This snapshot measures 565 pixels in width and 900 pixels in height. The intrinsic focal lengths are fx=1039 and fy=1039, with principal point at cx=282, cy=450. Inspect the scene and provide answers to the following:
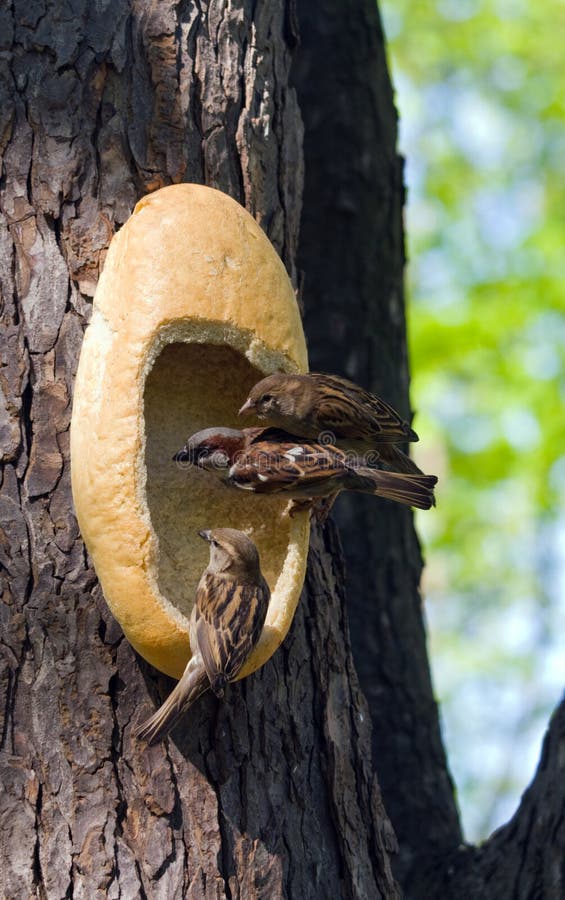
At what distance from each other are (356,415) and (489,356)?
9897 millimetres

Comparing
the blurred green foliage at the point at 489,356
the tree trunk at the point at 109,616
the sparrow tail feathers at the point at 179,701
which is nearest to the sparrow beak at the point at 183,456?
the tree trunk at the point at 109,616

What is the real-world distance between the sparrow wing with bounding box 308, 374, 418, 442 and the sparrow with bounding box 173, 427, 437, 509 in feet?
0.83

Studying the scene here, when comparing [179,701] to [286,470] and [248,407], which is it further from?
[248,407]

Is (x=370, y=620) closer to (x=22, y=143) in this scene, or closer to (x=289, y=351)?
(x=289, y=351)

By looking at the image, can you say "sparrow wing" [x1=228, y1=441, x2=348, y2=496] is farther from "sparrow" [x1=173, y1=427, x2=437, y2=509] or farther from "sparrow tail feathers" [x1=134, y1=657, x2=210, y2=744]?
"sparrow tail feathers" [x1=134, y1=657, x2=210, y2=744]

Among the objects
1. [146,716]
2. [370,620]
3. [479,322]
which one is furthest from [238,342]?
[479,322]

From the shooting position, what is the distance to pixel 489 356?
13.2 metres

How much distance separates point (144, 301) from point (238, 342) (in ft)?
1.12

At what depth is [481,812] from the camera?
54.3 ft

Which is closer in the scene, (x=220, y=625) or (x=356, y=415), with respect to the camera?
(x=220, y=625)

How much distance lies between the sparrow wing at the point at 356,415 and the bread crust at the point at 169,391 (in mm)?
201

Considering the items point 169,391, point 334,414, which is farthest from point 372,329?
point 169,391

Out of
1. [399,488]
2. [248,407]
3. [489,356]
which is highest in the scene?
[489,356]

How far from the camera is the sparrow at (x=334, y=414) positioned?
11.2 feet
